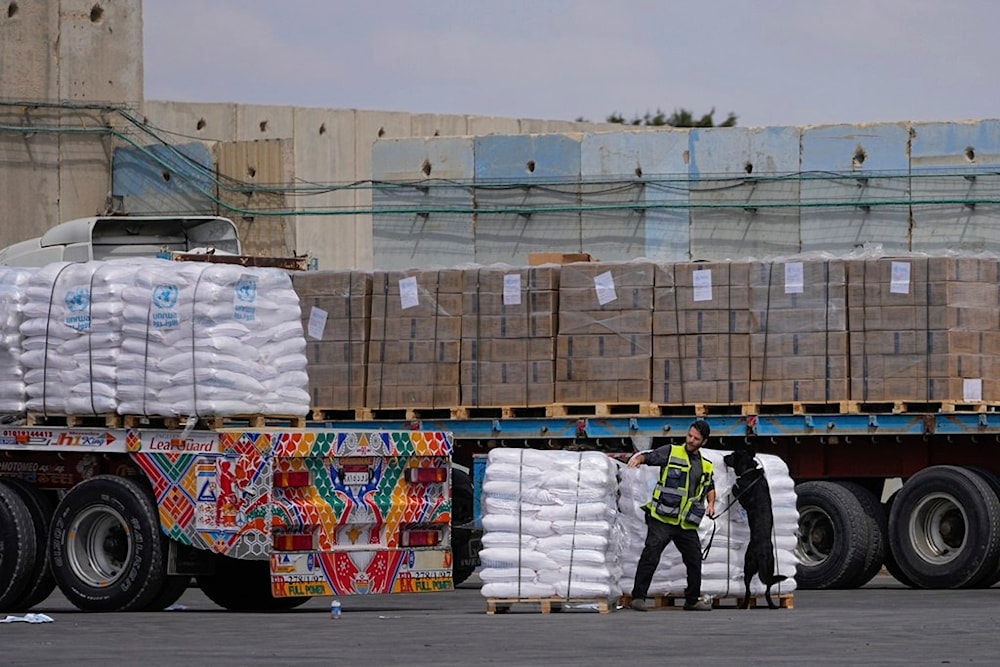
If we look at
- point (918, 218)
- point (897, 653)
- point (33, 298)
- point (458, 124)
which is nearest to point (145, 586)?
point (33, 298)

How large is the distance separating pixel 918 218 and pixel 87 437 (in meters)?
14.9

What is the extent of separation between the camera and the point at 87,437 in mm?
14820

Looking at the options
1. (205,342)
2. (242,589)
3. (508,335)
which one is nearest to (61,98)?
(508,335)

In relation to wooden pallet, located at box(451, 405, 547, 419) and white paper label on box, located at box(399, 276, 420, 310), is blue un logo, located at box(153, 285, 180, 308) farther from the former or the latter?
wooden pallet, located at box(451, 405, 547, 419)

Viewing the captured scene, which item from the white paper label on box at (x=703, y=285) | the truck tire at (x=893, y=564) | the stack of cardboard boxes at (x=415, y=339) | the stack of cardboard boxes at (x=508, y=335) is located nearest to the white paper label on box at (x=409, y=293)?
the stack of cardboard boxes at (x=415, y=339)

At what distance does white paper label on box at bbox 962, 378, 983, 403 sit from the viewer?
1767 centimetres

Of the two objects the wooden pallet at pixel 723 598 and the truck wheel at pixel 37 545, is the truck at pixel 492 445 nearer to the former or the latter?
the truck wheel at pixel 37 545

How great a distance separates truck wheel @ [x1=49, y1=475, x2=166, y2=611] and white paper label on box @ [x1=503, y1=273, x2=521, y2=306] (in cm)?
551

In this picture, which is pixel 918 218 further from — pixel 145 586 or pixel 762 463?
pixel 145 586

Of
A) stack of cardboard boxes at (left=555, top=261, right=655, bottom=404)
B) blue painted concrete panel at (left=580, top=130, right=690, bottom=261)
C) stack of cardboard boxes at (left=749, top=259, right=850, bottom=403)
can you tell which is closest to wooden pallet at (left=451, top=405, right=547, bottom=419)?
stack of cardboard boxes at (left=555, top=261, right=655, bottom=404)

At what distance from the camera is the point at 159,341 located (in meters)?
14.8

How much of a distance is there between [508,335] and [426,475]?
14.0 ft

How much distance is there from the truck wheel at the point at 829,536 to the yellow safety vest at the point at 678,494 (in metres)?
3.51

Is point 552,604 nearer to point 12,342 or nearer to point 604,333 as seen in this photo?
point 12,342
